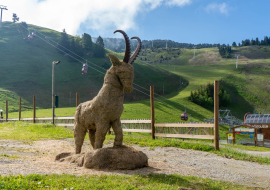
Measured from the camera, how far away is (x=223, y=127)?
39.1m

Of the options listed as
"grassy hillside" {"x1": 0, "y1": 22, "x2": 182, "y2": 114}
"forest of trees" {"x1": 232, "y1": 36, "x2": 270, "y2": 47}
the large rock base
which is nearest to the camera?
the large rock base

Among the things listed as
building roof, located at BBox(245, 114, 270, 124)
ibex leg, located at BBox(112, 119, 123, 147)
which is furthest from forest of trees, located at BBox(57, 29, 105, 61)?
ibex leg, located at BBox(112, 119, 123, 147)

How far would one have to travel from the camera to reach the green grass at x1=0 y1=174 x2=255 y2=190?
4.58 m

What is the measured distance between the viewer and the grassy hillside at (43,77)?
57219 millimetres

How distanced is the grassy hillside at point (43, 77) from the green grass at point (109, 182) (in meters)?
46.1

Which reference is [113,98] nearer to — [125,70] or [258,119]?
[125,70]

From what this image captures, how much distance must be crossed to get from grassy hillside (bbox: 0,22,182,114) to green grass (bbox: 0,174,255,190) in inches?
1816

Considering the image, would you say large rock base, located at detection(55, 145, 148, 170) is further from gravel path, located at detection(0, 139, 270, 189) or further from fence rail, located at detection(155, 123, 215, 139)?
fence rail, located at detection(155, 123, 215, 139)

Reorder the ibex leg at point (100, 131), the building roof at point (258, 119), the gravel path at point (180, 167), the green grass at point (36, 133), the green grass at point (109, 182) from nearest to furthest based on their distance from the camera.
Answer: the green grass at point (109, 182), the gravel path at point (180, 167), the ibex leg at point (100, 131), the green grass at point (36, 133), the building roof at point (258, 119)

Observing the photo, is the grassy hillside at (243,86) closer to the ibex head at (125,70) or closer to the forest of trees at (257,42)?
the ibex head at (125,70)

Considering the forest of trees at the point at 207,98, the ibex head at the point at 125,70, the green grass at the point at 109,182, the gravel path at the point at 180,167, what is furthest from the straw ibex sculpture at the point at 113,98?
the forest of trees at the point at 207,98

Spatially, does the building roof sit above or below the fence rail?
below

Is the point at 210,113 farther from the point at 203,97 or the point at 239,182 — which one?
Answer: the point at 239,182

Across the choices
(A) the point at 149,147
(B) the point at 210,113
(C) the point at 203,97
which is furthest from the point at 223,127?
(A) the point at 149,147
